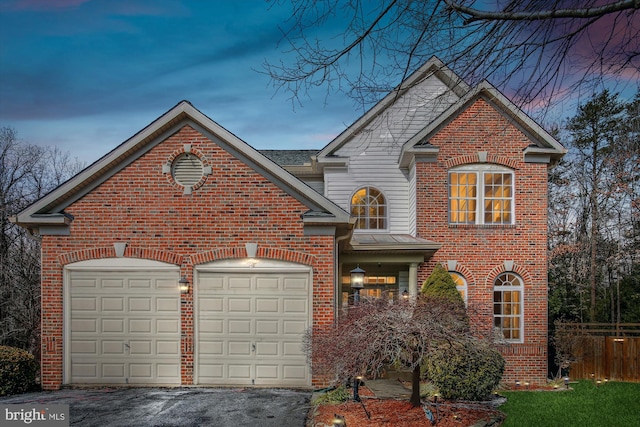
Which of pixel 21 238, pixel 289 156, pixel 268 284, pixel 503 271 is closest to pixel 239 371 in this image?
pixel 268 284

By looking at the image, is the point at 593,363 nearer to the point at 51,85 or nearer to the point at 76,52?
the point at 76,52

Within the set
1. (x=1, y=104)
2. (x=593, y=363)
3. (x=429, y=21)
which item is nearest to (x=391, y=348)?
(x=429, y=21)

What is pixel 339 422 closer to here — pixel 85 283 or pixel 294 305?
pixel 294 305

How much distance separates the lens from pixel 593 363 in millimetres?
14922

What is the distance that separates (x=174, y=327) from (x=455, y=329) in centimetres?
654

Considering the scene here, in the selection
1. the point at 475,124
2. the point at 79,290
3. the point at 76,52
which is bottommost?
the point at 79,290

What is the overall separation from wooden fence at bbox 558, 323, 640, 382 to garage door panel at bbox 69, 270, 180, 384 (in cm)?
1118

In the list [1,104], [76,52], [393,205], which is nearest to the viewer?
[76,52]

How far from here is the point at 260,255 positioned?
38.0 feet

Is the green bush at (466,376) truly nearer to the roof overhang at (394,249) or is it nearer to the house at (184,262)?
the house at (184,262)

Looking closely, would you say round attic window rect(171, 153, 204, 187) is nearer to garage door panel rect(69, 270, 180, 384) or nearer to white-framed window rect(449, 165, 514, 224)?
garage door panel rect(69, 270, 180, 384)

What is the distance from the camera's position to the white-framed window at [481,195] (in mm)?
15117

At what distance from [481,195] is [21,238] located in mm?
19540

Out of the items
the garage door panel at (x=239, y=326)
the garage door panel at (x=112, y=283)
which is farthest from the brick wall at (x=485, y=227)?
the garage door panel at (x=112, y=283)
